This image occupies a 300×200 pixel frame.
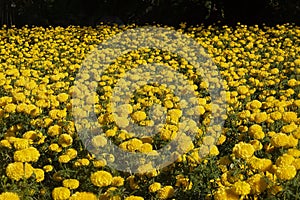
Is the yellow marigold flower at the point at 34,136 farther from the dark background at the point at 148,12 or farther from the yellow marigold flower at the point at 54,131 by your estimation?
the dark background at the point at 148,12

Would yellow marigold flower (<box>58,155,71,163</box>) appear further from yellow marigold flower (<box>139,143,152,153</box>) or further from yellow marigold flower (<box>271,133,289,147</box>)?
yellow marigold flower (<box>271,133,289,147</box>)

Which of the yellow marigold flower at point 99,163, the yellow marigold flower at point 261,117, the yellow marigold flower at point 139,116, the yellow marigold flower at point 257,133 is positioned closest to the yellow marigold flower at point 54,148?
the yellow marigold flower at point 99,163

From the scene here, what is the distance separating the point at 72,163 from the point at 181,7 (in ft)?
31.0

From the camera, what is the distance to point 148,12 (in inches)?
509

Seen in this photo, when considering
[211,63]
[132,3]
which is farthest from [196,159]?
[132,3]

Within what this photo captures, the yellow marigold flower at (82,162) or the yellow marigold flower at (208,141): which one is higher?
the yellow marigold flower at (208,141)

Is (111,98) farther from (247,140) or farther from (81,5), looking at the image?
(81,5)

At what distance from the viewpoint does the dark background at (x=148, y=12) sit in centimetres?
1145

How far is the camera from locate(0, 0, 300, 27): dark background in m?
11.4

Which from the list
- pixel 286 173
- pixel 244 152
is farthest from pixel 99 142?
pixel 286 173

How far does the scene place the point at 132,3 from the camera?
521 inches

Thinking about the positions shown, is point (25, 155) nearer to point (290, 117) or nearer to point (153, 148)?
point (153, 148)

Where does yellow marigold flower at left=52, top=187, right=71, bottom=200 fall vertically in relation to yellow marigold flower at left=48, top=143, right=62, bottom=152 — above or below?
above

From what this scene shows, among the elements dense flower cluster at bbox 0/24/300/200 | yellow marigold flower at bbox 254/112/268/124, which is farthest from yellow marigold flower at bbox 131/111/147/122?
yellow marigold flower at bbox 254/112/268/124
